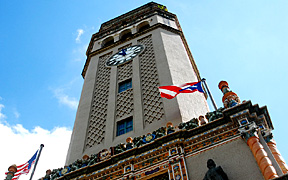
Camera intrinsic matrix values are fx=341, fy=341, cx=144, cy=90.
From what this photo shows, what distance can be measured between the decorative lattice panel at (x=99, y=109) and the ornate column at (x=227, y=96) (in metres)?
6.10

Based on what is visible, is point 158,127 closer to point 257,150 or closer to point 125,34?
point 257,150

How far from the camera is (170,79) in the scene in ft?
57.9

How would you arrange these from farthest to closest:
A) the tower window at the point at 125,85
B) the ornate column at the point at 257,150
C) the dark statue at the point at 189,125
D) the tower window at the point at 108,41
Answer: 1. the tower window at the point at 108,41
2. the tower window at the point at 125,85
3. the dark statue at the point at 189,125
4. the ornate column at the point at 257,150

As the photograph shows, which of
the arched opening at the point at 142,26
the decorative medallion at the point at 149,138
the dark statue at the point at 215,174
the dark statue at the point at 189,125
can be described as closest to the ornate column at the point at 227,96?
the dark statue at the point at 189,125

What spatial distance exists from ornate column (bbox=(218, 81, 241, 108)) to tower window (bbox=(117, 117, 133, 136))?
4658 millimetres

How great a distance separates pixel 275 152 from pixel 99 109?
10261 millimetres

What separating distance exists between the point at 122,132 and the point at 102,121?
1824 millimetres

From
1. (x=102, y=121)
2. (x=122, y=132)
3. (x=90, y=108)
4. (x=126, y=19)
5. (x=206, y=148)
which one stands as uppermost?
(x=126, y=19)

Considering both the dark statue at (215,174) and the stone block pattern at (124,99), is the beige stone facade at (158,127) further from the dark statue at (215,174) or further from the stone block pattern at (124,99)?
the dark statue at (215,174)

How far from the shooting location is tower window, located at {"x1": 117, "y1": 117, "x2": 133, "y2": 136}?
1596 cm

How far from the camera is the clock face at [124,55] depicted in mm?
22047

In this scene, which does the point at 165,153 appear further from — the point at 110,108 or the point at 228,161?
the point at 110,108

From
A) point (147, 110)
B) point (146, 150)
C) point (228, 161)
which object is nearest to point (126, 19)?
point (147, 110)

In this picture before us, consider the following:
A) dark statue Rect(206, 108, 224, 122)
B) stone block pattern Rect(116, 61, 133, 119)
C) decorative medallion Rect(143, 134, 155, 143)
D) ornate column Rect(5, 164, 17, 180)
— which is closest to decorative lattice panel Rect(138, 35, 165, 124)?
stone block pattern Rect(116, 61, 133, 119)
